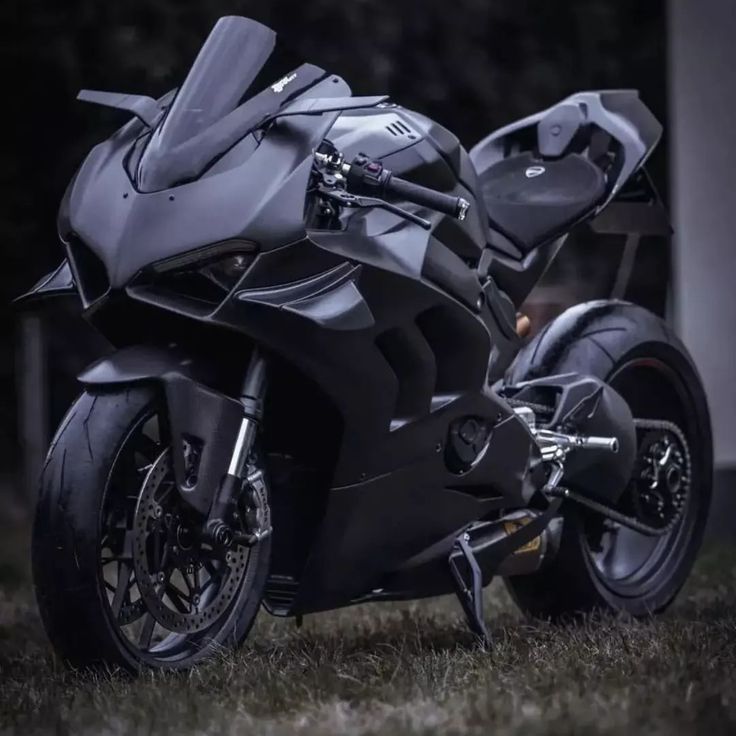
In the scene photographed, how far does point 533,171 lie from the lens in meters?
4.98

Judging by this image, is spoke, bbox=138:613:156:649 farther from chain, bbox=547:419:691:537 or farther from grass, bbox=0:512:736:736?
chain, bbox=547:419:691:537

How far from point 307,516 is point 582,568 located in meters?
1.04

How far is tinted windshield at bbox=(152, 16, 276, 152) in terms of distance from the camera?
12.2ft

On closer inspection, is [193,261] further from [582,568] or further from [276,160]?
[582,568]

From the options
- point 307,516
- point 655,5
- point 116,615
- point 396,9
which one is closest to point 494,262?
point 307,516

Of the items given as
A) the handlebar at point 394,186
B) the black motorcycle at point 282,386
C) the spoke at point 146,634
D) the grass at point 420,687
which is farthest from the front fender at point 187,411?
the handlebar at point 394,186

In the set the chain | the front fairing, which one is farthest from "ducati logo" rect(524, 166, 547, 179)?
the front fairing

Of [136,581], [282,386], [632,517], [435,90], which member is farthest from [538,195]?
[435,90]

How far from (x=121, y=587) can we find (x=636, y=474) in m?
1.79

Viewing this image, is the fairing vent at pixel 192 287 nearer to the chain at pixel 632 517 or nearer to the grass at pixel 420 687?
the grass at pixel 420 687

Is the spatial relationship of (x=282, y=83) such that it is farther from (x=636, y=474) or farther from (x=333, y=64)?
(x=333, y=64)

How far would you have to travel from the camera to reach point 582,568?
4750 mm

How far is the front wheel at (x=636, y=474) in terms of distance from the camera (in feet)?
15.7

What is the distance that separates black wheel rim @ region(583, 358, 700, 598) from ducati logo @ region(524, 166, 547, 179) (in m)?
0.57
